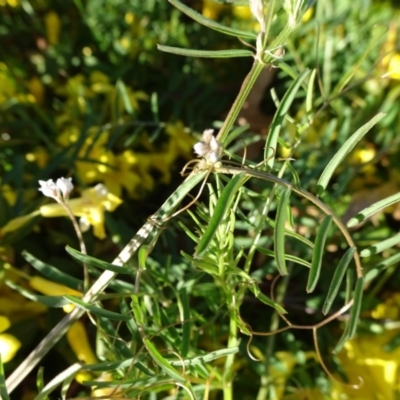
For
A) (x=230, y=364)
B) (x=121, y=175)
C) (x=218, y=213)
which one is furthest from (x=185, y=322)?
(x=121, y=175)

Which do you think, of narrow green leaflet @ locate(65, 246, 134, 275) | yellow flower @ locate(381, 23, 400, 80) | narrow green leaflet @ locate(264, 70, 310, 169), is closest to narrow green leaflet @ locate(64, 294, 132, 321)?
narrow green leaflet @ locate(65, 246, 134, 275)

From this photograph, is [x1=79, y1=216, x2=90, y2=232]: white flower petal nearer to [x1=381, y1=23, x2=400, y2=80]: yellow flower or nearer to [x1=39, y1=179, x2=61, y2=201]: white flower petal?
[x1=39, y1=179, x2=61, y2=201]: white flower petal

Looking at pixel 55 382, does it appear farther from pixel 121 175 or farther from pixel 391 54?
pixel 391 54

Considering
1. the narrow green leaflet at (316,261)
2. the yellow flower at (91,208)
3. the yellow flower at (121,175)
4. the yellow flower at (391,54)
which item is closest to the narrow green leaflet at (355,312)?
the narrow green leaflet at (316,261)

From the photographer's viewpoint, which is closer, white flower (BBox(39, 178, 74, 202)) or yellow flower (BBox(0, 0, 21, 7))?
white flower (BBox(39, 178, 74, 202))

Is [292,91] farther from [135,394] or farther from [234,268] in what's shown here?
[135,394]

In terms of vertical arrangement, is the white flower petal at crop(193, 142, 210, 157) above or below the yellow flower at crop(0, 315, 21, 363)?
above
